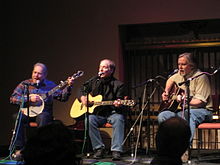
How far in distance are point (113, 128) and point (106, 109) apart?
31 centimetres

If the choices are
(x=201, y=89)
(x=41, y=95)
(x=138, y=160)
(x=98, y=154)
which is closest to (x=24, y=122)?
(x=41, y=95)

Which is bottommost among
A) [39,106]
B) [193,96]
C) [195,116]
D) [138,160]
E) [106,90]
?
[138,160]

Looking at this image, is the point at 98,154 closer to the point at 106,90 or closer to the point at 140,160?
the point at 140,160

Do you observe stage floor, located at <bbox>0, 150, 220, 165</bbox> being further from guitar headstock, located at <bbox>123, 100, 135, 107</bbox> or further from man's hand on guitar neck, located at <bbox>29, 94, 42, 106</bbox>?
man's hand on guitar neck, located at <bbox>29, 94, 42, 106</bbox>

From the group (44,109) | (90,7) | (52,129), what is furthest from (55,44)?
(52,129)

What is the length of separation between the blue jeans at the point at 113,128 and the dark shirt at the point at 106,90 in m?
0.10

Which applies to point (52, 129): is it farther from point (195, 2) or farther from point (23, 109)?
point (195, 2)

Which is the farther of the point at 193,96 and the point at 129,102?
the point at 129,102

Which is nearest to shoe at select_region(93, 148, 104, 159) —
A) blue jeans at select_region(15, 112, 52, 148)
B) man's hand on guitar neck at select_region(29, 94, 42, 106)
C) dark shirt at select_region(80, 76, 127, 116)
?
dark shirt at select_region(80, 76, 127, 116)

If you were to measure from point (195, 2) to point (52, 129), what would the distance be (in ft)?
15.7

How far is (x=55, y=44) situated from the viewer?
21.8ft

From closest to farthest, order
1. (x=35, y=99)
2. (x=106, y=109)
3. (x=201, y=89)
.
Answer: (x=201, y=89)
(x=106, y=109)
(x=35, y=99)

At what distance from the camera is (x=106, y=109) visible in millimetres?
5051

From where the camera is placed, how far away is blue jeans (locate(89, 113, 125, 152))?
188 inches
